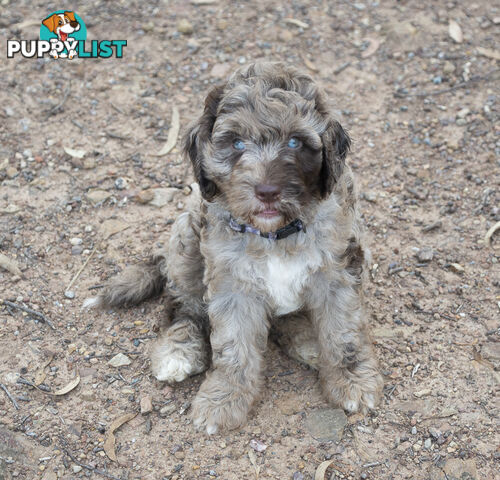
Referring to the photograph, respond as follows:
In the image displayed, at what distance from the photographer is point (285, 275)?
5.44 meters

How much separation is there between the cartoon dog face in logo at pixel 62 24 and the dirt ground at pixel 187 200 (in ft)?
0.47

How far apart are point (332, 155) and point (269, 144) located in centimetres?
49

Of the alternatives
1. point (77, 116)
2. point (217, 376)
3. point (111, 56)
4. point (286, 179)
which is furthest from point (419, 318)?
point (111, 56)

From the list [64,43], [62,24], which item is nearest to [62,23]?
[62,24]

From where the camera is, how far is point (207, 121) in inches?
208

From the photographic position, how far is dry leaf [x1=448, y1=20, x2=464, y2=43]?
31.2 feet

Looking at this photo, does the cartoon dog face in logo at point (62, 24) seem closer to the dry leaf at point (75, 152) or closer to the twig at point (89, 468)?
the dry leaf at point (75, 152)

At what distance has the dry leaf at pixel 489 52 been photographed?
364 inches

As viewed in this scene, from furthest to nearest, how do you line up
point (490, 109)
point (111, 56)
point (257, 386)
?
point (111, 56) → point (490, 109) → point (257, 386)

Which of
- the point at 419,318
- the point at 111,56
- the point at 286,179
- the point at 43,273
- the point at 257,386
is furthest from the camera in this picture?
the point at 111,56

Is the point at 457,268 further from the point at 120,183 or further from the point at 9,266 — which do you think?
the point at 9,266

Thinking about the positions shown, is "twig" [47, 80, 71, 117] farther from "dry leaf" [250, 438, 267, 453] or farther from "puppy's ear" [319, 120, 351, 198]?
"dry leaf" [250, 438, 267, 453]

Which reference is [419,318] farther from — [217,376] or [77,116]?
[77,116]

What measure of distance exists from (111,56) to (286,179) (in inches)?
220
